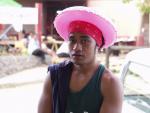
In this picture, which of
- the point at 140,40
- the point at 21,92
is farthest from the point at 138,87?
the point at 140,40

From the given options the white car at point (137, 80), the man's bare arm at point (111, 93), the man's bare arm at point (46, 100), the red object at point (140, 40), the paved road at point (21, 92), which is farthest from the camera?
the red object at point (140, 40)

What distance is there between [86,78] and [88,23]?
0.90 ft

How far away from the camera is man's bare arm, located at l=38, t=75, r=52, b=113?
196cm

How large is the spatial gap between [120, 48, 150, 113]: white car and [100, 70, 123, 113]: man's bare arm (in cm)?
152

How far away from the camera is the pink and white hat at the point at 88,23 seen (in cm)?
190

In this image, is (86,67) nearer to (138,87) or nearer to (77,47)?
(77,47)

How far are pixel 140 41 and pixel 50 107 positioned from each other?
18572 millimetres

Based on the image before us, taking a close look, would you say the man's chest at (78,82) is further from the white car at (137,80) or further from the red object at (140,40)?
the red object at (140,40)

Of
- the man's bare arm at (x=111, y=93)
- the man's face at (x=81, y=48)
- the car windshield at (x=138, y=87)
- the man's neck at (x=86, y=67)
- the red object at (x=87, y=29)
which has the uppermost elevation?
the red object at (x=87, y=29)

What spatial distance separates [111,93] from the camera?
1857 millimetres

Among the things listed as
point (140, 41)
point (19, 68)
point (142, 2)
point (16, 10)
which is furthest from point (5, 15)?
point (140, 41)

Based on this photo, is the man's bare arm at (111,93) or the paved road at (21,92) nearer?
the man's bare arm at (111,93)

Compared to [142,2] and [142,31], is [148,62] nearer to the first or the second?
[142,2]

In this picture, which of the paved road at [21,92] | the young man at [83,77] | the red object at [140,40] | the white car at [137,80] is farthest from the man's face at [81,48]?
the red object at [140,40]
